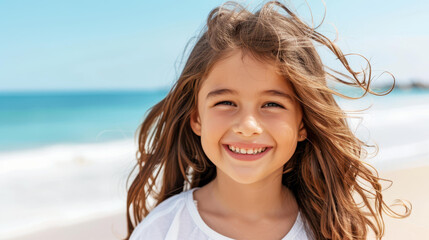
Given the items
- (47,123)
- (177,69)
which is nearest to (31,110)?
(47,123)

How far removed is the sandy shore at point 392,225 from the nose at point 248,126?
1.90 m

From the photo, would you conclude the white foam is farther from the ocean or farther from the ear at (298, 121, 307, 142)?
the ear at (298, 121, 307, 142)

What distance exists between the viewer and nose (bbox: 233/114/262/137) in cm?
196

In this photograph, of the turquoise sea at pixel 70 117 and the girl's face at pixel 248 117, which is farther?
the turquoise sea at pixel 70 117

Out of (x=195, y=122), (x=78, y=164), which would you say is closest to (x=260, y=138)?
(x=195, y=122)

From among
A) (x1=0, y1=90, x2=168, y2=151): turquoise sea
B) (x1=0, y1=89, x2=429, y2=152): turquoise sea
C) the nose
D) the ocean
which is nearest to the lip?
the nose

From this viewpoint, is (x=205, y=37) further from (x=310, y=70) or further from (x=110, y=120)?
(x=110, y=120)

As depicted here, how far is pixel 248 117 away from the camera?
197 centimetres

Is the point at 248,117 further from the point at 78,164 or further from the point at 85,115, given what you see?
the point at 85,115

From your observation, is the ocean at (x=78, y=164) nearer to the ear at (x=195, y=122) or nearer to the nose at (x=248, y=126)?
the nose at (x=248, y=126)

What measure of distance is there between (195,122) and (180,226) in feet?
1.72

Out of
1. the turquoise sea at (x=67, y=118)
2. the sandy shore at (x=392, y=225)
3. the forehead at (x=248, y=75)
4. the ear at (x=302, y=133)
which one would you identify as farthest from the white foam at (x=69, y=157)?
the forehead at (x=248, y=75)

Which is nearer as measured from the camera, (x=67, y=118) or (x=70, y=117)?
(x=67, y=118)

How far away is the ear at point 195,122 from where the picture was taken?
2355 millimetres
